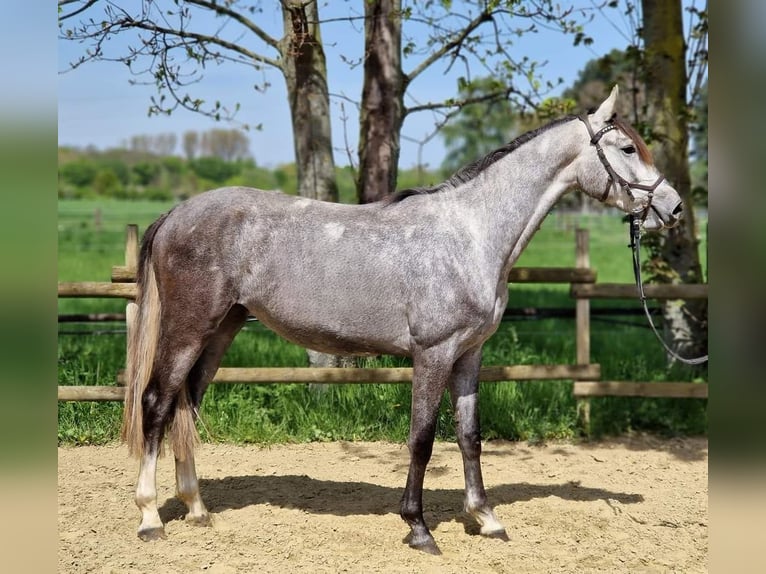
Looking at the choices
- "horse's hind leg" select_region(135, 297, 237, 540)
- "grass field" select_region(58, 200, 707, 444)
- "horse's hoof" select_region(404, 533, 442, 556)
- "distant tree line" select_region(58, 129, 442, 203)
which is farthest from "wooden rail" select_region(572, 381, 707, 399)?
"distant tree line" select_region(58, 129, 442, 203)

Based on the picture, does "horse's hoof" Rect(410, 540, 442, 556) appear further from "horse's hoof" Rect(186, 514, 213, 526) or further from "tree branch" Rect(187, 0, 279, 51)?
"tree branch" Rect(187, 0, 279, 51)

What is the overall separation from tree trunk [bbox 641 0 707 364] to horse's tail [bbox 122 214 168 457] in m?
5.26

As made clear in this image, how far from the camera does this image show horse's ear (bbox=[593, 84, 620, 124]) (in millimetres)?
3584

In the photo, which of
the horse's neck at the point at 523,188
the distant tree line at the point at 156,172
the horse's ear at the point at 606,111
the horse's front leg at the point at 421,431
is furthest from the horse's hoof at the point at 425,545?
the distant tree line at the point at 156,172

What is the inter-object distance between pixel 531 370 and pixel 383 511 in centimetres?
212

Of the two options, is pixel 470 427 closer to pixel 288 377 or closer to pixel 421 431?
pixel 421 431

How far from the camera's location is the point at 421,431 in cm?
364

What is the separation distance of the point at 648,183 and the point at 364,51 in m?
3.48

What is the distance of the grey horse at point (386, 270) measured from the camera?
362 cm

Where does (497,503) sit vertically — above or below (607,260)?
below
